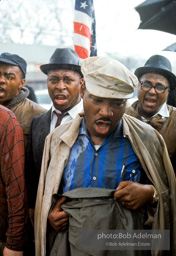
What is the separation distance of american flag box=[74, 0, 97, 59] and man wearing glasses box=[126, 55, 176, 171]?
574mm

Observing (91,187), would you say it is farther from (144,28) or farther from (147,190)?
(144,28)

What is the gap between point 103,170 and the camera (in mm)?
1647

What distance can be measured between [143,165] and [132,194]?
22 centimetres

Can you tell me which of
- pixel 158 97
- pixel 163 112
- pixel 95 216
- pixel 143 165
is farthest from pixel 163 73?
pixel 95 216

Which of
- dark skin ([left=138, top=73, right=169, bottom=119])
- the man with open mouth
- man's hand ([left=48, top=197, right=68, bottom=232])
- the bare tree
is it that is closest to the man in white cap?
man's hand ([left=48, top=197, right=68, bottom=232])

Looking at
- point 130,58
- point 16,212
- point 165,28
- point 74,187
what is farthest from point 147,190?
point 165,28

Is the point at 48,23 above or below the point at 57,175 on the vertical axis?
above

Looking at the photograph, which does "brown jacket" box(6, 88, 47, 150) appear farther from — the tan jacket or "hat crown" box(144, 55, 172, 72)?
"hat crown" box(144, 55, 172, 72)

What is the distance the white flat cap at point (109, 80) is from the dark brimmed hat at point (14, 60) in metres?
1.04

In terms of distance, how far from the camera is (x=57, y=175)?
1.69 metres

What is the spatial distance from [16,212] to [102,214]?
2.19ft

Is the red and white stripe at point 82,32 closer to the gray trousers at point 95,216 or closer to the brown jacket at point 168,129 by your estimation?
the brown jacket at point 168,129

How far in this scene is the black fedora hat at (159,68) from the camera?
2.02 metres

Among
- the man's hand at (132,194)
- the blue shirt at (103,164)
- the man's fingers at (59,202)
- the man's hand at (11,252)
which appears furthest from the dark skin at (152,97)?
the man's hand at (11,252)
